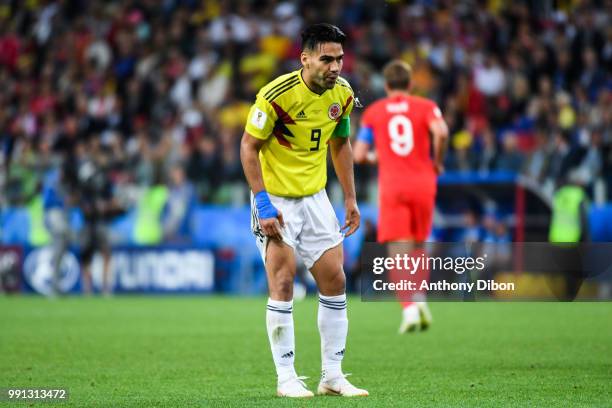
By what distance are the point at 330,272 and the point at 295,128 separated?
86 cm

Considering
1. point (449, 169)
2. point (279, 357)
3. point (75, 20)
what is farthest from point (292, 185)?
point (75, 20)

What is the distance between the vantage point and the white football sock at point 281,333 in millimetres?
6672

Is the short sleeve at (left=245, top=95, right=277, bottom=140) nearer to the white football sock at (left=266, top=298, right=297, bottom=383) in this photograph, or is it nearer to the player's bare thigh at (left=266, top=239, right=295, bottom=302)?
the player's bare thigh at (left=266, top=239, right=295, bottom=302)

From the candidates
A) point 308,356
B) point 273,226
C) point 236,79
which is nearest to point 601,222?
point 236,79

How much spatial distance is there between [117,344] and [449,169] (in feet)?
29.6

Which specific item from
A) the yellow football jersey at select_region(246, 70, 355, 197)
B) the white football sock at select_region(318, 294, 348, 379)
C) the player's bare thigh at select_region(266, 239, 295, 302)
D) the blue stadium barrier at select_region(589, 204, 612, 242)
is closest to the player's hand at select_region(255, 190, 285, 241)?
the player's bare thigh at select_region(266, 239, 295, 302)

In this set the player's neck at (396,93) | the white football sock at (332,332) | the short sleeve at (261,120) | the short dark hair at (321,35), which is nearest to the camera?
the short dark hair at (321,35)

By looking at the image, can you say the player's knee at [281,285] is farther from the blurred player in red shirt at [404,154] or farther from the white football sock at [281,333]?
the blurred player in red shirt at [404,154]

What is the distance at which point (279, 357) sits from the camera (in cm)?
668

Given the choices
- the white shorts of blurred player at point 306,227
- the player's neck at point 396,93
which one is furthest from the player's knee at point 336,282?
the player's neck at point 396,93

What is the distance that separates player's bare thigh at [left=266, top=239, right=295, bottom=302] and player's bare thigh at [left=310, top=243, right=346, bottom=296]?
0.55 ft

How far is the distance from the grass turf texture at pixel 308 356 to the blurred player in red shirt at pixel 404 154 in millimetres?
1041

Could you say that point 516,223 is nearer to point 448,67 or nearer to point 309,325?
point 448,67

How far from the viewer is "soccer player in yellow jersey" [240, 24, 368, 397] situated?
6.61m
